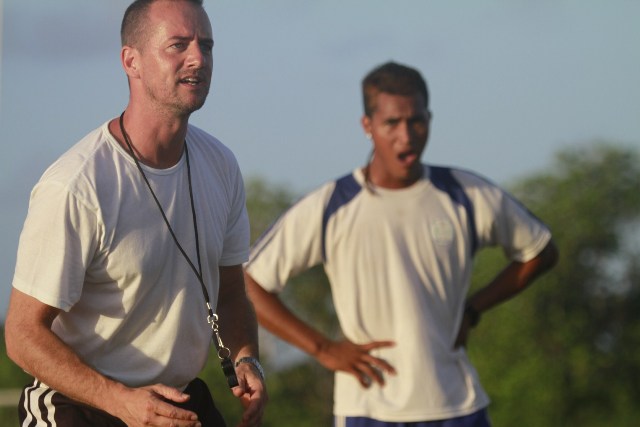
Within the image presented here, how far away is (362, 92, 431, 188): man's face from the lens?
8570 mm

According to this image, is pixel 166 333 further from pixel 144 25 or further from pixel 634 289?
pixel 634 289

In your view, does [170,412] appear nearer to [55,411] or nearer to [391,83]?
[55,411]

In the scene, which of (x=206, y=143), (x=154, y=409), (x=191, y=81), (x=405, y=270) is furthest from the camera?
(x=405, y=270)

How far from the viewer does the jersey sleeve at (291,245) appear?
339 inches

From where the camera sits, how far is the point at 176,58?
525cm

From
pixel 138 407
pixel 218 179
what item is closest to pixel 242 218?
pixel 218 179

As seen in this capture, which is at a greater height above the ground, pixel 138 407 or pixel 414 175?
pixel 138 407

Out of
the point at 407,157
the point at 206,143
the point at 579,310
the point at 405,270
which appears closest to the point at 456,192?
the point at 407,157

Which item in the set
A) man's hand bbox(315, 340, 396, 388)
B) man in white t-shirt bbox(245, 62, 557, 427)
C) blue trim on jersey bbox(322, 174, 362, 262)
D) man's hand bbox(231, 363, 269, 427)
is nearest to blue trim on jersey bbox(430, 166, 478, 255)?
man in white t-shirt bbox(245, 62, 557, 427)

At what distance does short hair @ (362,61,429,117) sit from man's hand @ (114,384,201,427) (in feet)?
13.4

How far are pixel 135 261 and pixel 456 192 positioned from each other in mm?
3644

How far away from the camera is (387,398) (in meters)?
8.33

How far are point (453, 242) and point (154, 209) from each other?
11.0 ft

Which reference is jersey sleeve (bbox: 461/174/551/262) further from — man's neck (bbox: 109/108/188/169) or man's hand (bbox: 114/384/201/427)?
man's hand (bbox: 114/384/201/427)
